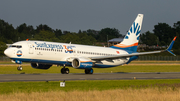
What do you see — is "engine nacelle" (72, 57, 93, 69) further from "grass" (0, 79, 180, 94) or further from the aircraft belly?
"grass" (0, 79, 180, 94)

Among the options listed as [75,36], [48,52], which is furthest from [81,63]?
[75,36]

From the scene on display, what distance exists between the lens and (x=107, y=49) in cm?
4625

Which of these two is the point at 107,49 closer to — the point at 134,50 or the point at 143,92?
the point at 134,50

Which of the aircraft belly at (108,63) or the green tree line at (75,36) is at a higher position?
the green tree line at (75,36)

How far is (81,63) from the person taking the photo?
3856 centimetres

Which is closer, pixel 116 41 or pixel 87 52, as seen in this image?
pixel 87 52

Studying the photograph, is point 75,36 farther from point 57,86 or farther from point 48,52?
point 57,86

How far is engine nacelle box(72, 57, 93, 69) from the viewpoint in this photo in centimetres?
3853

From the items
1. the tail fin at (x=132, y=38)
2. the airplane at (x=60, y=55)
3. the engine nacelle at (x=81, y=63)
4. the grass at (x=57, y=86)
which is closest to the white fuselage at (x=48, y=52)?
the airplane at (x=60, y=55)

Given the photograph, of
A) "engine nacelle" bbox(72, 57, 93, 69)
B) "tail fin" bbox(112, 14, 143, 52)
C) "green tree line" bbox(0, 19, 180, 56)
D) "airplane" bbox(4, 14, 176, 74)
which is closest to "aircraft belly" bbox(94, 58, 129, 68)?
"airplane" bbox(4, 14, 176, 74)

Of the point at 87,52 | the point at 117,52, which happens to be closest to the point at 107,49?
the point at 117,52

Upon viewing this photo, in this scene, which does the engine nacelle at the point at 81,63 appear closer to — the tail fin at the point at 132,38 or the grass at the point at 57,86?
the tail fin at the point at 132,38

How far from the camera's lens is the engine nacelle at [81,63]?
126 ft

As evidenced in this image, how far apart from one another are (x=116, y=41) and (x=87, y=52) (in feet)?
474
